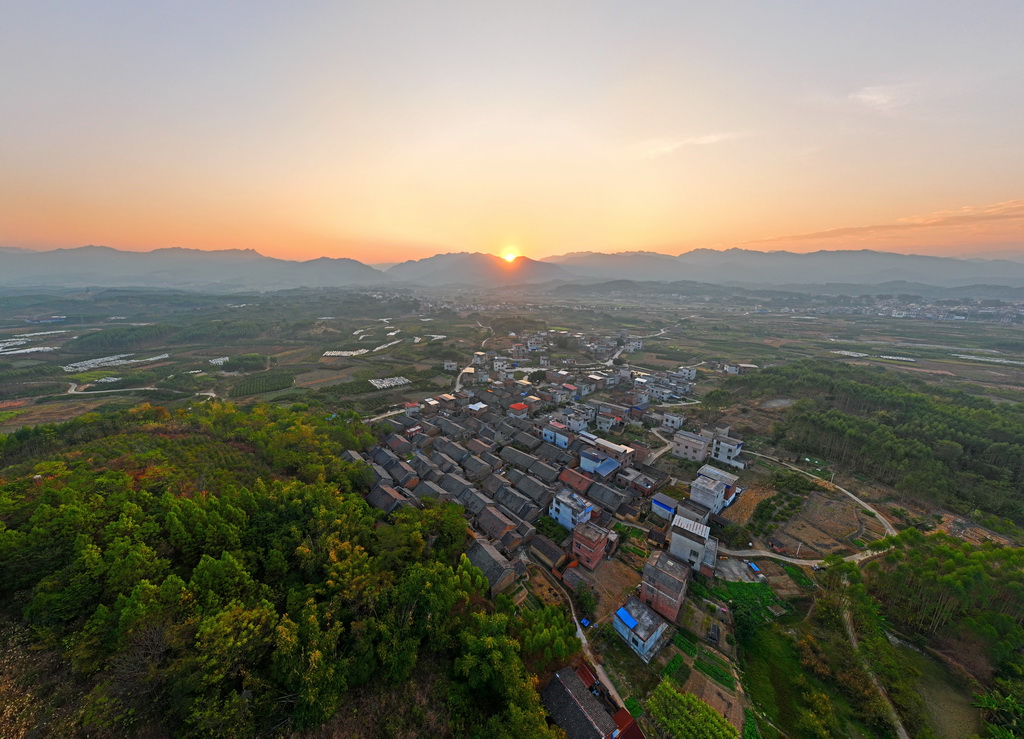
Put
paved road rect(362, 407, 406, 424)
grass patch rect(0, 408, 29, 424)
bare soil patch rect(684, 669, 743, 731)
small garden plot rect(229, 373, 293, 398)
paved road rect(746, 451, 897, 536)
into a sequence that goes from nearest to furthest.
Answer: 1. bare soil patch rect(684, 669, 743, 731)
2. paved road rect(746, 451, 897, 536)
3. grass patch rect(0, 408, 29, 424)
4. paved road rect(362, 407, 406, 424)
5. small garden plot rect(229, 373, 293, 398)

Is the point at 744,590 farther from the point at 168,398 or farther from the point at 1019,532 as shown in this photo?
the point at 168,398

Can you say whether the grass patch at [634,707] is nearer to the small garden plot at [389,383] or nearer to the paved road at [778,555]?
the paved road at [778,555]

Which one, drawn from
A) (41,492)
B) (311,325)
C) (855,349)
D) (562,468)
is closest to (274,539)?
(41,492)

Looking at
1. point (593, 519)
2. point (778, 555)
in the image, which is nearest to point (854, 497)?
point (778, 555)

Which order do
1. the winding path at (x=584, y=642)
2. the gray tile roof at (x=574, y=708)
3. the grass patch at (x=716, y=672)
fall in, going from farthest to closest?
the grass patch at (x=716, y=672)
the winding path at (x=584, y=642)
the gray tile roof at (x=574, y=708)

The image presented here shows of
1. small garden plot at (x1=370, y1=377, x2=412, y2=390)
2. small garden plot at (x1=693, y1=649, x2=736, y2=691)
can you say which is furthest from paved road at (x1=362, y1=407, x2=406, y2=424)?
small garden plot at (x1=693, y1=649, x2=736, y2=691)

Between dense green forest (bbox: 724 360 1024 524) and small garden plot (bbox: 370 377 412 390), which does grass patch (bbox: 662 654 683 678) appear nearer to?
dense green forest (bbox: 724 360 1024 524)

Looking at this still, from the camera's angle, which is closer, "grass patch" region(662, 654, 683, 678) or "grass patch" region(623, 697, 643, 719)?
"grass patch" region(623, 697, 643, 719)

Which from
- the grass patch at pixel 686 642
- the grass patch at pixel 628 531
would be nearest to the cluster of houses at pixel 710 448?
the grass patch at pixel 628 531

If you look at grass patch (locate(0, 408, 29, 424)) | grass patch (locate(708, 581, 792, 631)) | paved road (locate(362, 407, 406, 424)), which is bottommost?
grass patch (locate(708, 581, 792, 631))
